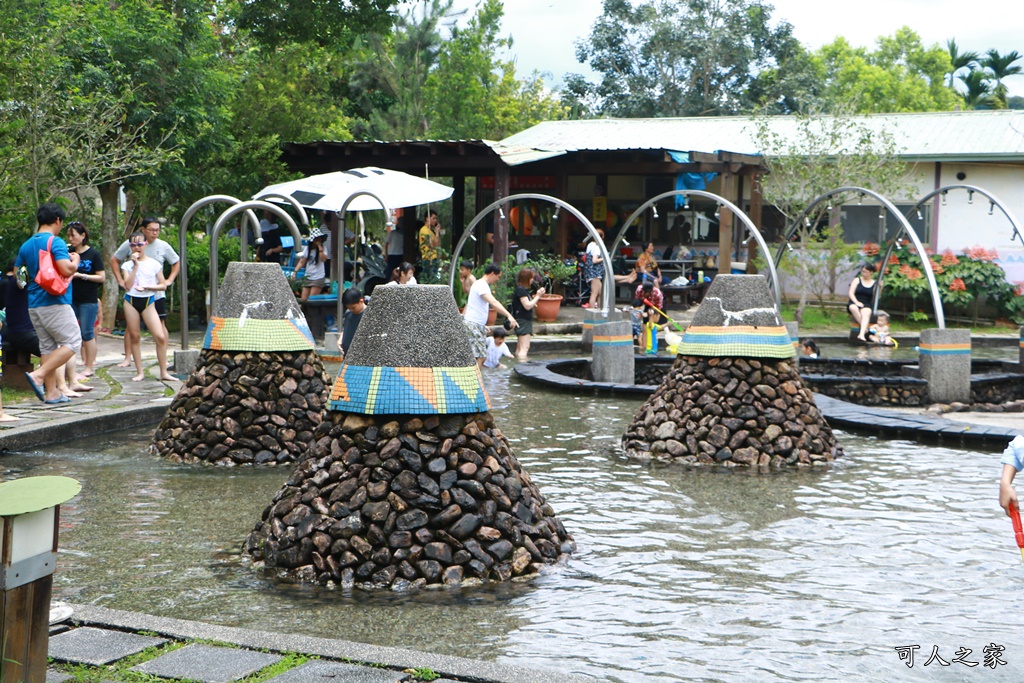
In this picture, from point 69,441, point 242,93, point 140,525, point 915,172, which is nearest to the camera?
point 140,525

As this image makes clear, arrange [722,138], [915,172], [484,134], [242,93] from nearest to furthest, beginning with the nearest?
[242,93] → [915,172] → [722,138] → [484,134]

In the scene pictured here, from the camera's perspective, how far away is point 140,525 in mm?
7168

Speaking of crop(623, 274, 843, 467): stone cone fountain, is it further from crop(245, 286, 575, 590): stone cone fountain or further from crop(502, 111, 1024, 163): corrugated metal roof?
crop(502, 111, 1024, 163): corrugated metal roof

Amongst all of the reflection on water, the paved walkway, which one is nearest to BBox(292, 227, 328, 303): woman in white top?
the paved walkway

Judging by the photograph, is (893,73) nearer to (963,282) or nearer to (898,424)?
(963,282)

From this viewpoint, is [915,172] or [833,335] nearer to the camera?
[833,335]

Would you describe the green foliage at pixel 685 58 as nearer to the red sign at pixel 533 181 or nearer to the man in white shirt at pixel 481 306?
the red sign at pixel 533 181

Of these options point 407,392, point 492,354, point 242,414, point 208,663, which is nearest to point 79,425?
point 242,414

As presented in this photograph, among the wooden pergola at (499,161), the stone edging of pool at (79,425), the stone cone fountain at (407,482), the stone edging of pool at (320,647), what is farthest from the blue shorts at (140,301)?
the wooden pergola at (499,161)

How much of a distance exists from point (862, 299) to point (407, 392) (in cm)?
1660

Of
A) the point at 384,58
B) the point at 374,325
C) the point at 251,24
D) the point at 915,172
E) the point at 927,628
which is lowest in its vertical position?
the point at 927,628

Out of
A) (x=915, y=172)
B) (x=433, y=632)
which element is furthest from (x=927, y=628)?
(x=915, y=172)

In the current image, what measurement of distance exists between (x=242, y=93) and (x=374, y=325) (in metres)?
19.3

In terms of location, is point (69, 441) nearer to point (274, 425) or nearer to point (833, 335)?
point (274, 425)
